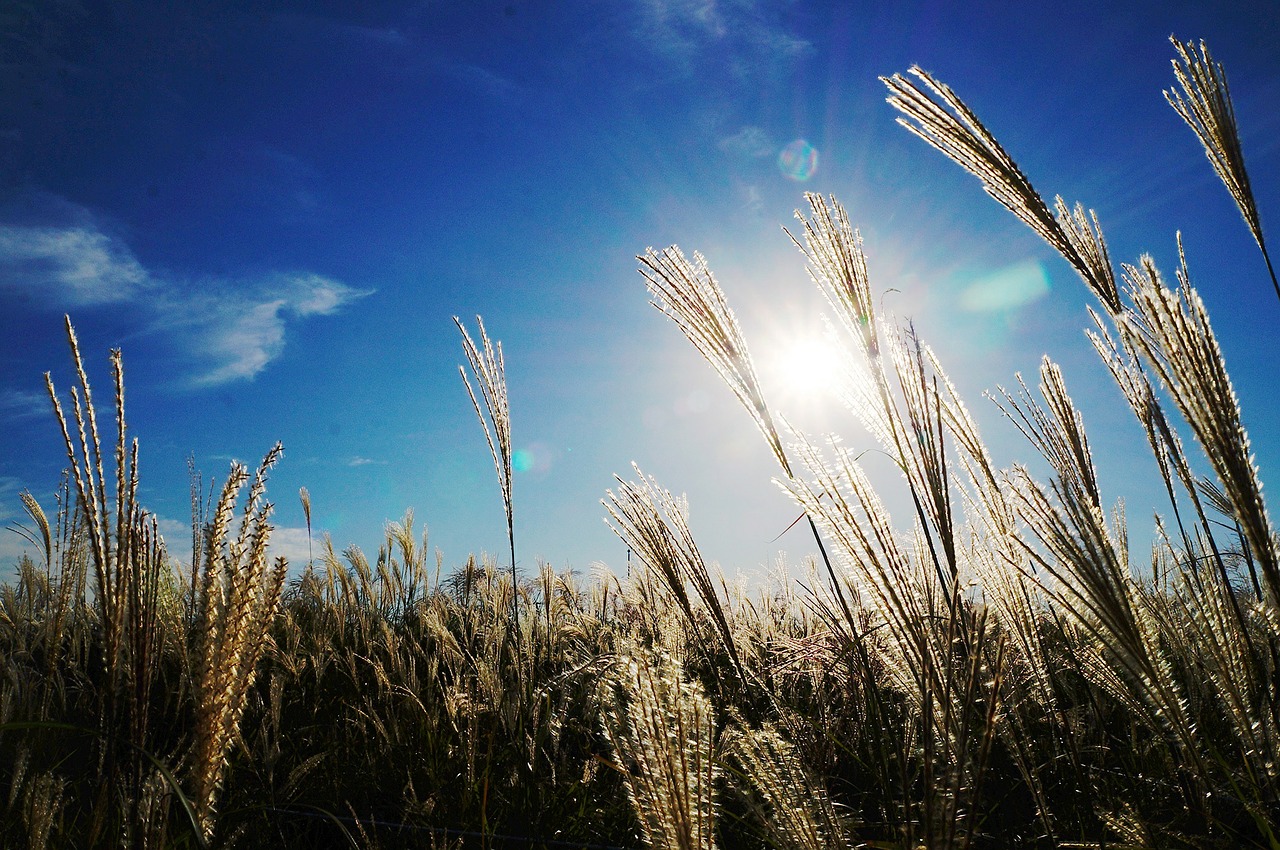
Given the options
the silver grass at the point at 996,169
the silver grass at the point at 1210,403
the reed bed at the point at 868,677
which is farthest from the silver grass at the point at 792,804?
the silver grass at the point at 996,169

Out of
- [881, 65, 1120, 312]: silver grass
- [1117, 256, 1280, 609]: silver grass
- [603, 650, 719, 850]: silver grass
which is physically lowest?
[603, 650, 719, 850]: silver grass

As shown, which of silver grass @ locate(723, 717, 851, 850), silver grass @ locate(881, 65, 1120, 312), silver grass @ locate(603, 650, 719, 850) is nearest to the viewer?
silver grass @ locate(603, 650, 719, 850)

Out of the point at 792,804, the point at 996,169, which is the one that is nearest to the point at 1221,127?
the point at 996,169

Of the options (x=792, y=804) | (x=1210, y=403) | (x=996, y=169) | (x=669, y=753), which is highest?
(x=996, y=169)

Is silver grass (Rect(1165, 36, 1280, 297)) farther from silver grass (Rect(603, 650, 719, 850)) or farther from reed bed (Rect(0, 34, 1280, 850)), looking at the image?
silver grass (Rect(603, 650, 719, 850))

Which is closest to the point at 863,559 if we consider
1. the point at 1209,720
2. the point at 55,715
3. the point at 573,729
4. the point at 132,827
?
the point at 132,827

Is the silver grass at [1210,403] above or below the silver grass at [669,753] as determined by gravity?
above

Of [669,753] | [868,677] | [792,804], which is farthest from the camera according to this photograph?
[868,677]

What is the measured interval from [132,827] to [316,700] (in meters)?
3.21

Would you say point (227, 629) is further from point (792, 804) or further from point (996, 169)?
point (996, 169)

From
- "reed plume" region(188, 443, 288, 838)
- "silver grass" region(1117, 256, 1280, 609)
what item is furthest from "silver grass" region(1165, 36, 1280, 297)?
"reed plume" region(188, 443, 288, 838)

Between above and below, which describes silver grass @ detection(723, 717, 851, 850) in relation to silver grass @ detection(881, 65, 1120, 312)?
below

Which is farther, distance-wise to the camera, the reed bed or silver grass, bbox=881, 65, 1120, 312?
silver grass, bbox=881, 65, 1120, 312

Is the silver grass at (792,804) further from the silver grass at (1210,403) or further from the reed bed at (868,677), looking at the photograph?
the silver grass at (1210,403)
